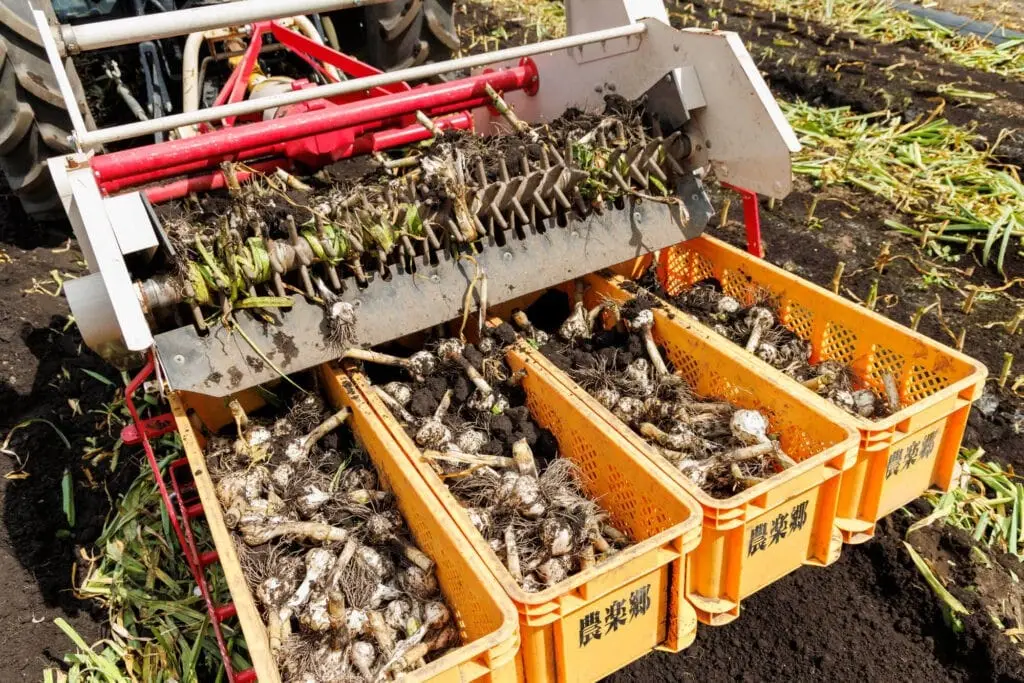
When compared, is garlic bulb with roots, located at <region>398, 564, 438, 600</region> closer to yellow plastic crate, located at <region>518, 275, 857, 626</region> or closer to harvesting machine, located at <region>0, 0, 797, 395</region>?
yellow plastic crate, located at <region>518, 275, 857, 626</region>

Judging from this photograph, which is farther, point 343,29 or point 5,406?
point 343,29

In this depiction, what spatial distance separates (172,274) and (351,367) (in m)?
0.68

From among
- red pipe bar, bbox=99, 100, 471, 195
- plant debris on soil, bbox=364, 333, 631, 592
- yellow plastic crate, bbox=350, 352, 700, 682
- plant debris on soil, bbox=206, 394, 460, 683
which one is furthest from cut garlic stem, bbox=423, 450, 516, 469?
red pipe bar, bbox=99, 100, 471, 195

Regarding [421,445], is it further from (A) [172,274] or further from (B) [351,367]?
(A) [172,274]

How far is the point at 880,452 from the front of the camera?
7.39 ft

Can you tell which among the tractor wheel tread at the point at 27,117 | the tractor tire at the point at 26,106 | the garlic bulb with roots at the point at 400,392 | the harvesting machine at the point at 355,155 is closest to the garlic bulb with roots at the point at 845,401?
the harvesting machine at the point at 355,155

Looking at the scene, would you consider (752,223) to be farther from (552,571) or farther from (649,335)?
(552,571)

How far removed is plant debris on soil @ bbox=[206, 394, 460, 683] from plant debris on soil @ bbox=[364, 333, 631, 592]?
0.23 meters

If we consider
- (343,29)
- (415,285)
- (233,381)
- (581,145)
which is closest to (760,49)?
(343,29)

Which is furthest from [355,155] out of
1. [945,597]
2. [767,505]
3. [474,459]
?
[945,597]

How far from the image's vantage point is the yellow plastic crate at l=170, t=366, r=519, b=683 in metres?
1.72

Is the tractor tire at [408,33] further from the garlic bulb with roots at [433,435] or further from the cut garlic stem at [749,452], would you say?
the cut garlic stem at [749,452]

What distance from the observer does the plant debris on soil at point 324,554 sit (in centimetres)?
209

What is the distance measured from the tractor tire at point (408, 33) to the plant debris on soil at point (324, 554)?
8.67 ft
